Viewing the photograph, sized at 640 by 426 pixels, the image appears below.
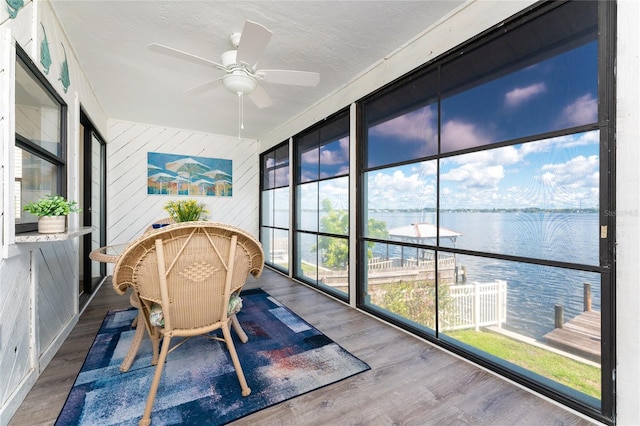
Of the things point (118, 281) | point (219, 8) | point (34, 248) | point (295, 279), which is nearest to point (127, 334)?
point (34, 248)

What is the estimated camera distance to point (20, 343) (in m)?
1.58

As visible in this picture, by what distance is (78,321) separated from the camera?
2584 millimetres

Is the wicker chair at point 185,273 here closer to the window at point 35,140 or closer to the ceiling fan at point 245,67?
the window at point 35,140

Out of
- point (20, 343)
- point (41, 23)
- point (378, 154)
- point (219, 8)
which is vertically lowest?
point (20, 343)

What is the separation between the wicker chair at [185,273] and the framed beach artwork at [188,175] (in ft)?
12.7

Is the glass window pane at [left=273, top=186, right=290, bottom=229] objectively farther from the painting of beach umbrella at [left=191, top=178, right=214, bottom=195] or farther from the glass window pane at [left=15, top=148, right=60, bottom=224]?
the glass window pane at [left=15, top=148, right=60, bottom=224]

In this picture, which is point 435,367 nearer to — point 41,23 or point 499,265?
point 499,265

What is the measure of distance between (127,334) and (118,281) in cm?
128

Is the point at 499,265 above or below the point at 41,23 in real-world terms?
below

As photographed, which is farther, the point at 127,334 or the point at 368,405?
the point at 127,334

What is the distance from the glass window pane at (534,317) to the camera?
1465mm

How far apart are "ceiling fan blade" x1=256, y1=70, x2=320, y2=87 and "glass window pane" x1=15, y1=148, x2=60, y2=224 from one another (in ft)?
5.59

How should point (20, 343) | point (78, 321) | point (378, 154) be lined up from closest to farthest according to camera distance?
point (20, 343) → point (78, 321) → point (378, 154)

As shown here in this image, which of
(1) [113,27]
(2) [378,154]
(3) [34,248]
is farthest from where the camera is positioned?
(2) [378,154]
